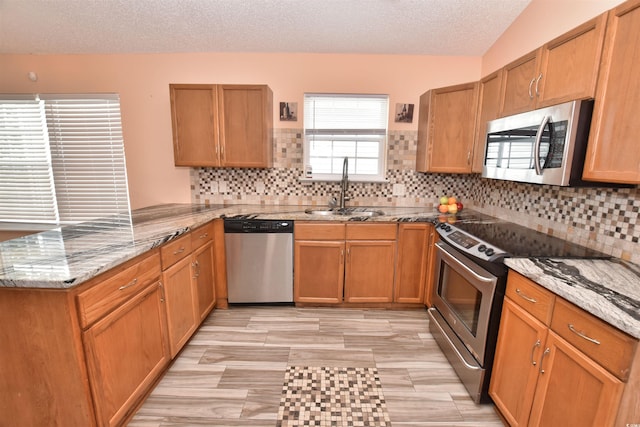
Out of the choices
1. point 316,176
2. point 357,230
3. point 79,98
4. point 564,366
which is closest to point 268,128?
point 316,176

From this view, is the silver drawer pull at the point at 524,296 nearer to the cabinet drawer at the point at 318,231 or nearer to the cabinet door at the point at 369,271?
the cabinet door at the point at 369,271

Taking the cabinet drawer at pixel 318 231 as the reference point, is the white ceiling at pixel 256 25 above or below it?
above

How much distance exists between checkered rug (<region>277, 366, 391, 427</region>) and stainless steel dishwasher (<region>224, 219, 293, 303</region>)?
895 millimetres

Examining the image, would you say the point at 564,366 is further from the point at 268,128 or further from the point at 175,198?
the point at 175,198

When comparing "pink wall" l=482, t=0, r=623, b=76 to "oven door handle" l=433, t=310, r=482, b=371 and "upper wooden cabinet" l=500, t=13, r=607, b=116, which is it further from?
"oven door handle" l=433, t=310, r=482, b=371

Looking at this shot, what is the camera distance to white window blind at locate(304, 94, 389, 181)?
9.98 ft

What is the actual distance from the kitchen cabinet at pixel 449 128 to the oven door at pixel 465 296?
94 cm

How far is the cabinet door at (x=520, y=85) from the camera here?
1806mm

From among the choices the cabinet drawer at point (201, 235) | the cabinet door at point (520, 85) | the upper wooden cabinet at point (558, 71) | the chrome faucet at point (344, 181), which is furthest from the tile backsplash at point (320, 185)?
the upper wooden cabinet at point (558, 71)

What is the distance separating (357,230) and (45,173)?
3407 millimetres

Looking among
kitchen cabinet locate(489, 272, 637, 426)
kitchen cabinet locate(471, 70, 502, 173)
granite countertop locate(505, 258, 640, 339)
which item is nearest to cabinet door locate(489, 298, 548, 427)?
kitchen cabinet locate(489, 272, 637, 426)

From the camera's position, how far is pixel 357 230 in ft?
8.63

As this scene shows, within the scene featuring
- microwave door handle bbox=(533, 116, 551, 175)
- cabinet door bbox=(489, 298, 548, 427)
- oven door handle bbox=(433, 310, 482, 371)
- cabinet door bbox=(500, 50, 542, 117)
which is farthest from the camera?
A: cabinet door bbox=(500, 50, 542, 117)

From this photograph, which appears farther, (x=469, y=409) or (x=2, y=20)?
(x=2, y=20)
